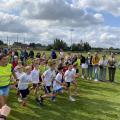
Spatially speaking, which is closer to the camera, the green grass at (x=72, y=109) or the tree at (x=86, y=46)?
the green grass at (x=72, y=109)

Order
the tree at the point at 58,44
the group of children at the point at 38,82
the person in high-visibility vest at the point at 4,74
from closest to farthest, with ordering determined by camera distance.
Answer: the person in high-visibility vest at the point at 4,74 → the group of children at the point at 38,82 → the tree at the point at 58,44

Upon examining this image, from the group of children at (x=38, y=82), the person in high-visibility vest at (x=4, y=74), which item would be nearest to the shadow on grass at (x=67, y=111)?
the group of children at (x=38, y=82)

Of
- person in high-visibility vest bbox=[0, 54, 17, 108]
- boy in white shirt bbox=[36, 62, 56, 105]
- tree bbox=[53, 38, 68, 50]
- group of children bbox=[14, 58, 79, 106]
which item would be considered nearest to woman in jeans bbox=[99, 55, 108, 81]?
group of children bbox=[14, 58, 79, 106]

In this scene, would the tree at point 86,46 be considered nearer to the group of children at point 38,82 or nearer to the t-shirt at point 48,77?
the group of children at point 38,82

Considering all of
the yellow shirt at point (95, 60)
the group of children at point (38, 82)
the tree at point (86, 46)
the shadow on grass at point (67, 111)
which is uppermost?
the tree at point (86, 46)

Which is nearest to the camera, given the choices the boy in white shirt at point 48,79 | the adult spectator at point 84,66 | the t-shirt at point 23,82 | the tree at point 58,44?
the t-shirt at point 23,82

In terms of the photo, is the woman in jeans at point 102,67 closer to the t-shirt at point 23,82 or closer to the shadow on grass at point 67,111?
the shadow on grass at point 67,111

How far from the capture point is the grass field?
36.5ft

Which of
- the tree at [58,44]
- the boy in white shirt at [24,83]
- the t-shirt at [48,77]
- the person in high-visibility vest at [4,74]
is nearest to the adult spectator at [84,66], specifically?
the t-shirt at [48,77]

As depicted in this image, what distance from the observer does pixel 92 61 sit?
76.0ft

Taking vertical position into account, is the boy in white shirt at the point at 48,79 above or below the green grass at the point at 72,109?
above

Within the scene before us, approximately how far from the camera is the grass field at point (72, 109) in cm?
1113

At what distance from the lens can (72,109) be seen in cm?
1240

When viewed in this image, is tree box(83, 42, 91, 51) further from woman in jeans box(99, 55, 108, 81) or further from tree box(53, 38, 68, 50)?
woman in jeans box(99, 55, 108, 81)
